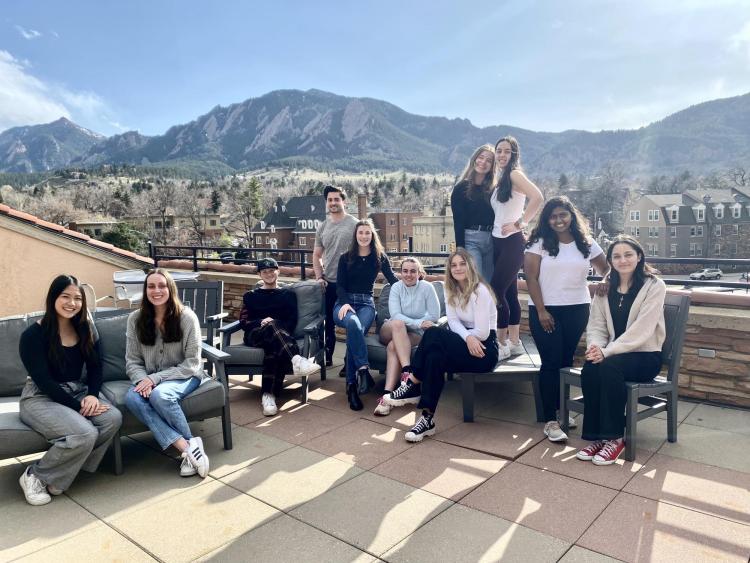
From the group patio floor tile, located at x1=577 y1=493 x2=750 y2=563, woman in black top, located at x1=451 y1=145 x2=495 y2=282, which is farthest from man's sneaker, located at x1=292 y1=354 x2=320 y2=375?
patio floor tile, located at x1=577 y1=493 x2=750 y2=563

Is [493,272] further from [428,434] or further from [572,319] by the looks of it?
[428,434]

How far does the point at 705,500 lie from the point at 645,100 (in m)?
193

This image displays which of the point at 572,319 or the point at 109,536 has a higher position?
the point at 572,319

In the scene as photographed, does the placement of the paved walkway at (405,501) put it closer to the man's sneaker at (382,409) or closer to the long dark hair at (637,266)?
the man's sneaker at (382,409)

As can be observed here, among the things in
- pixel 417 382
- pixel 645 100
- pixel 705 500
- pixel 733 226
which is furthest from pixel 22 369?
pixel 645 100

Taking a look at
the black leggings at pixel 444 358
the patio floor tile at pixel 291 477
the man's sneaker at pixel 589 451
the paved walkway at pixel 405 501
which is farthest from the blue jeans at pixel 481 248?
the patio floor tile at pixel 291 477

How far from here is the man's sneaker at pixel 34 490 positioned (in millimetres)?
2520

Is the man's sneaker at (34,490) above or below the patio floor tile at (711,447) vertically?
above

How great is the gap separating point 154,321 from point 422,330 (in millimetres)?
1975

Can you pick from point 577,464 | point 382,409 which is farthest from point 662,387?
point 382,409

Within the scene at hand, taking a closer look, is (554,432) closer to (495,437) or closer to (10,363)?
(495,437)

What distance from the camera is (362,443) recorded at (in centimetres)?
323

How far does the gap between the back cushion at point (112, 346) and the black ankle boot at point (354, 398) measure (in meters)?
1.60

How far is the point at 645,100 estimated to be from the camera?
164 meters
